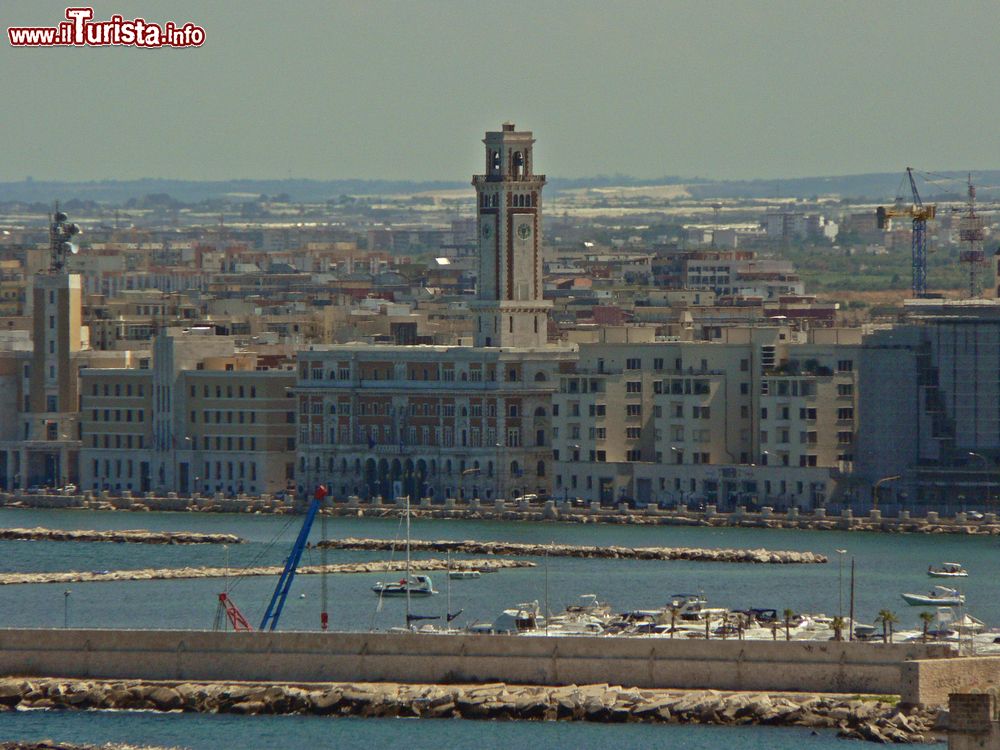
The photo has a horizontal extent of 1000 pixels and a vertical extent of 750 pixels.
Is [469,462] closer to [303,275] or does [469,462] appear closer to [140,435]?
[140,435]

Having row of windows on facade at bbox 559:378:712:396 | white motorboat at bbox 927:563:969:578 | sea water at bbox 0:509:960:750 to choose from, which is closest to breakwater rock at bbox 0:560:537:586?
sea water at bbox 0:509:960:750

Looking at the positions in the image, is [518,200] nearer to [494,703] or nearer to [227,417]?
[227,417]

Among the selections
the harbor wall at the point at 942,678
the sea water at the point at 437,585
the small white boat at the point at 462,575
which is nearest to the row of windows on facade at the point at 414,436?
the sea water at the point at 437,585

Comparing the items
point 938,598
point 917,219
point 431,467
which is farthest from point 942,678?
point 917,219

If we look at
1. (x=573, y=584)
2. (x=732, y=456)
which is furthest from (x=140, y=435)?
(x=573, y=584)

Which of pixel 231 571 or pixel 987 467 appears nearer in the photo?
pixel 231 571

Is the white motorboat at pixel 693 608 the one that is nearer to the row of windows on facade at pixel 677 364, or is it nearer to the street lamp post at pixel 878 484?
the street lamp post at pixel 878 484
